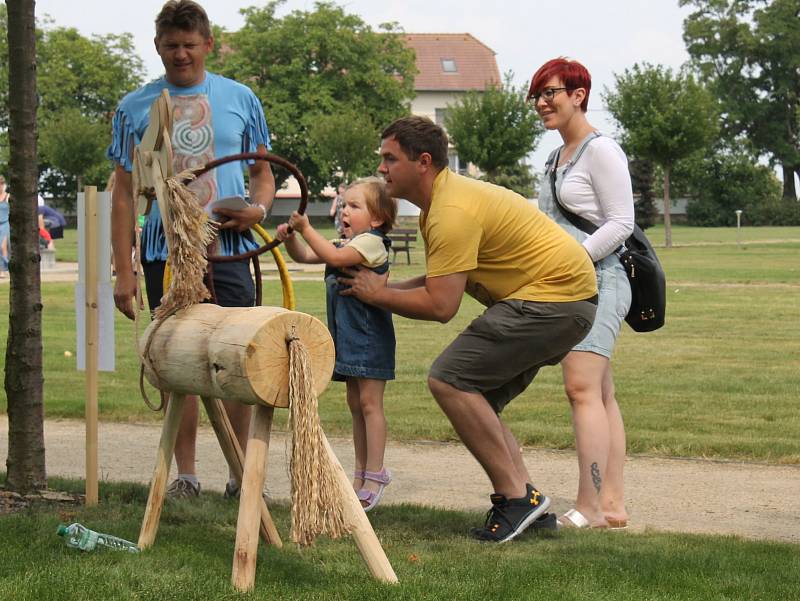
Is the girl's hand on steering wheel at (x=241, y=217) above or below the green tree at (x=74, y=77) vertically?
below

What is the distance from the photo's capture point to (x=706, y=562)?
4945mm

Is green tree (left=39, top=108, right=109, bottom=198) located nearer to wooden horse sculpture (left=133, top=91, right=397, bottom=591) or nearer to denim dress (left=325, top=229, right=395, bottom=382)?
denim dress (left=325, top=229, right=395, bottom=382)

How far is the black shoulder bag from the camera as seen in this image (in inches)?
230

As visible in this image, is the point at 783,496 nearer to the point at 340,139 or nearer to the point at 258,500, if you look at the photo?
the point at 258,500

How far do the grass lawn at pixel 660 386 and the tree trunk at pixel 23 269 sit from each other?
8.72ft

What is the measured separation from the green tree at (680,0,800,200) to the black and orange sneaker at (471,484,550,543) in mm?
76503

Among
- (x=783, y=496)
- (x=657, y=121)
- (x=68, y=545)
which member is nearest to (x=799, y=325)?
(x=783, y=496)

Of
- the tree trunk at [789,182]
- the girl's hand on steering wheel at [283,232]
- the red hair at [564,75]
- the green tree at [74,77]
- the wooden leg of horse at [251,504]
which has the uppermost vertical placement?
the green tree at [74,77]

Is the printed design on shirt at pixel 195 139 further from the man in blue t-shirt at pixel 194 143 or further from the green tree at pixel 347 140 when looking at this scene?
the green tree at pixel 347 140

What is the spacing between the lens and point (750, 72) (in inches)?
3182

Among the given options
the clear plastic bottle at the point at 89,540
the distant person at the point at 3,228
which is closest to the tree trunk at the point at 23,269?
the clear plastic bottle at the point at 89,540

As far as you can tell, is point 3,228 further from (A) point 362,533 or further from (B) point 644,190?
(B) point 644,190

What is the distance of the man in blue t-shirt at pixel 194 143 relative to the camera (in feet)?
18.1

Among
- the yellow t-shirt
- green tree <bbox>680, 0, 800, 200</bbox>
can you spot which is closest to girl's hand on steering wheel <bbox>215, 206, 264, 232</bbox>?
the yellow t-shirt
